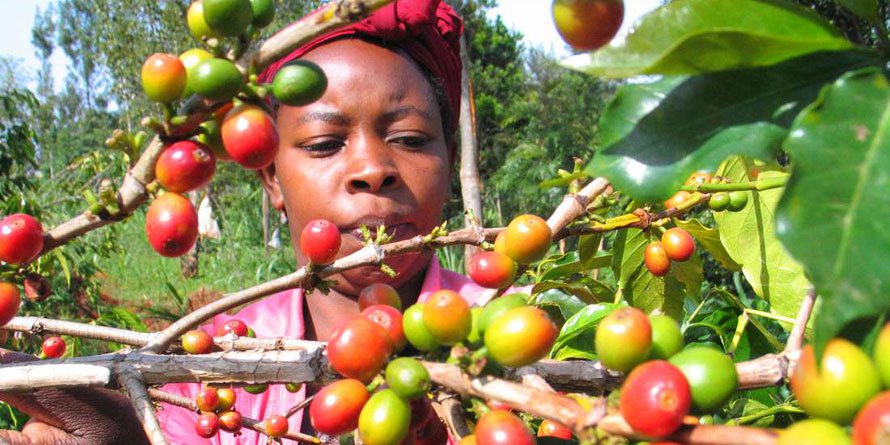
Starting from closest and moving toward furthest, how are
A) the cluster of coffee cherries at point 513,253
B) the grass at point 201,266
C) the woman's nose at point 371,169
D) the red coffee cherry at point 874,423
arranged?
1. the red coffee cherry at point 874,423
2. the cluster of coffee cherries at point 513,253
3. the woman's nose at point 371,169
4. the grass at point 201,266

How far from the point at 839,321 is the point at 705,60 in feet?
0.76

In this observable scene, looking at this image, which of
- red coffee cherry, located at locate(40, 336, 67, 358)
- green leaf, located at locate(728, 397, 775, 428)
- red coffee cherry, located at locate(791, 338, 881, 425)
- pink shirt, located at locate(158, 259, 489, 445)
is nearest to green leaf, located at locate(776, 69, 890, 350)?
red coffee cherry, located at locate(791, 338, 881, 425)

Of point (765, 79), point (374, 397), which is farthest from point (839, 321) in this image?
point (374, 397)

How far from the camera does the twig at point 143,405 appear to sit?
0.75 m

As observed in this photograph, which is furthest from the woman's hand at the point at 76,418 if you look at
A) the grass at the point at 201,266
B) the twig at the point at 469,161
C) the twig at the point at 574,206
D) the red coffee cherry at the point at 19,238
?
the grass at the point at 201,266

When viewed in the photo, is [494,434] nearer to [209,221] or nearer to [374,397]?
[374,397]

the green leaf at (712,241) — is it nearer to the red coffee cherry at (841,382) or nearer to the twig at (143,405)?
the red coffee cherry at (841,382)

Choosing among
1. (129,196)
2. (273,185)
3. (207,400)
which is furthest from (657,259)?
(273,185)

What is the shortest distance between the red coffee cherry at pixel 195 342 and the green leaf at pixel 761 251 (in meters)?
1.14

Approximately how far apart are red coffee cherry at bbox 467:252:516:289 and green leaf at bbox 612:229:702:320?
64 centimetres

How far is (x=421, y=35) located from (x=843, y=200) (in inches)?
72.4

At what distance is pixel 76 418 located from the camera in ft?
4.96

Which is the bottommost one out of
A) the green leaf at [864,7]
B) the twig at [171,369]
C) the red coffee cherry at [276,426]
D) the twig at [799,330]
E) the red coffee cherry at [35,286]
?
the twig at [799,330]

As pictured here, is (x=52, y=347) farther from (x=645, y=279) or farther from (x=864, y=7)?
(x=864, y=7)
